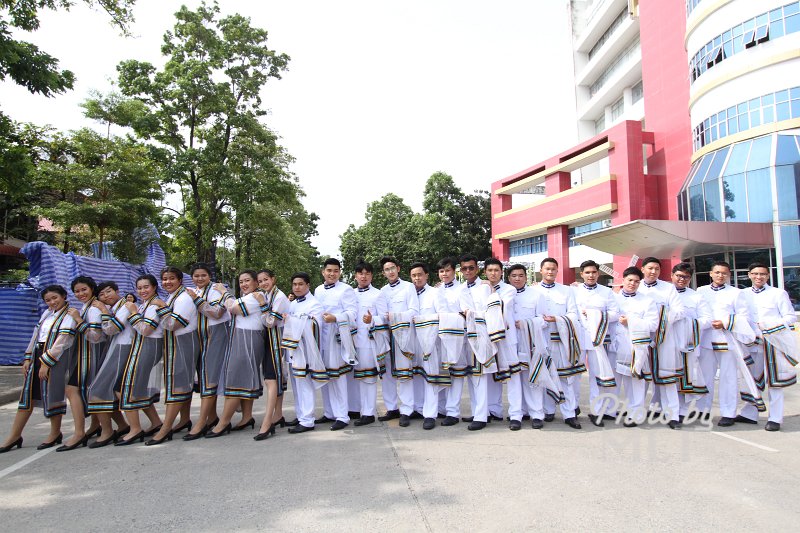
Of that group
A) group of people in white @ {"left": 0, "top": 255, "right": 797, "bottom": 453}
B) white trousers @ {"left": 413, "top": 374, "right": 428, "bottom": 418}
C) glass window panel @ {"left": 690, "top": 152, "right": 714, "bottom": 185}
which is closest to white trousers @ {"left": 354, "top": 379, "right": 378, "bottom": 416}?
group of people in white @ {"left": 0, "top": 255, "right": 797, "bottom": 453}

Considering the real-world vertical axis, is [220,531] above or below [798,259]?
below

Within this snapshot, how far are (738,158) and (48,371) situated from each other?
22.7m

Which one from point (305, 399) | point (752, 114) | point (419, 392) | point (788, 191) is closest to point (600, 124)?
point (752, 114)

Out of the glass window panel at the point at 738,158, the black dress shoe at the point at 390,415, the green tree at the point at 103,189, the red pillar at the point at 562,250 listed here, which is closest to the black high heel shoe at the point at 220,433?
the black dress shoe at the point at 390,415

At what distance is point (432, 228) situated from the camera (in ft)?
119

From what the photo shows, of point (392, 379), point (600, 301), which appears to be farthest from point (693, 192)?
point (392, 379)

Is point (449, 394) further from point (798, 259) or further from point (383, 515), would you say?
point (798, 259)

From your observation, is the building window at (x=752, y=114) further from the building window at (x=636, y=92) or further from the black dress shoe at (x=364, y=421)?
the black dress shoe at (x=364, y=421)

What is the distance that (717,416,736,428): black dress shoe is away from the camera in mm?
5719

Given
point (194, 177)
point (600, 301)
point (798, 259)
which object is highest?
point (194, 177)

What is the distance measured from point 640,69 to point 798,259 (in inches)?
692

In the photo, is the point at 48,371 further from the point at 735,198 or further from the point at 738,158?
the point at 738,158

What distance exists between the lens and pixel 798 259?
1830 centimetres

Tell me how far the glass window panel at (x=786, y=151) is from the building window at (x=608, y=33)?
17986 mm
